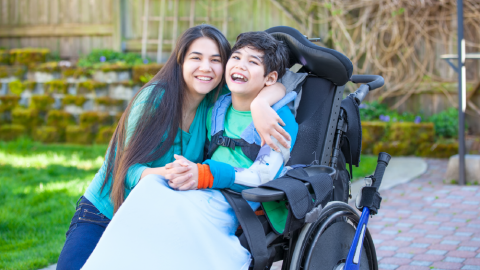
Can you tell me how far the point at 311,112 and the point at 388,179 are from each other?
3.27 metres

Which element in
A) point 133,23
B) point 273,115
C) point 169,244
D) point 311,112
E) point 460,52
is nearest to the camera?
point 169,244

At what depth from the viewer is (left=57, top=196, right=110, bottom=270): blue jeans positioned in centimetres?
194

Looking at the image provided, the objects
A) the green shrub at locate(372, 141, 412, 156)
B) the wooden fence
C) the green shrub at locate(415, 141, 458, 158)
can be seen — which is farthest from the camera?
the wooden fence

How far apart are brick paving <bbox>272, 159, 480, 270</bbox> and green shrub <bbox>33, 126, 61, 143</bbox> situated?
4.79 meters

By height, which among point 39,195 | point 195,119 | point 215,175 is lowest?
point 39,195

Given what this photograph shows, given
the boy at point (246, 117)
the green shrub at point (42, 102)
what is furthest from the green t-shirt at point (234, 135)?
the green shrub at point (42, 102)

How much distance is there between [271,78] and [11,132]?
6192mm

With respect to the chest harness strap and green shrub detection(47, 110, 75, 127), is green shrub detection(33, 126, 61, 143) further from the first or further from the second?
the chest harness strap

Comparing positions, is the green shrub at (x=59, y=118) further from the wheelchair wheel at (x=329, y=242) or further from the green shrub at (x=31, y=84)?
the wheelchair wheel at (x=329, y=242)

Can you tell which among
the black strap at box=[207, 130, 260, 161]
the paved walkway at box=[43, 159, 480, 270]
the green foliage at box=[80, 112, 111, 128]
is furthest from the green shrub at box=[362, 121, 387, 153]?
the black strap at box=[207, 130, 260, 161]

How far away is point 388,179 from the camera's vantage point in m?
5.26

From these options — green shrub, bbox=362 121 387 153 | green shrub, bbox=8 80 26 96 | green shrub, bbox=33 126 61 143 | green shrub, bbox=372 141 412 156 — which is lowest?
green shrub, bbox=33 126 61 143

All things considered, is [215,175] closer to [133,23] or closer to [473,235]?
[473,235]

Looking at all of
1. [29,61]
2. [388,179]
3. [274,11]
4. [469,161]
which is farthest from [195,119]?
[29,61]
